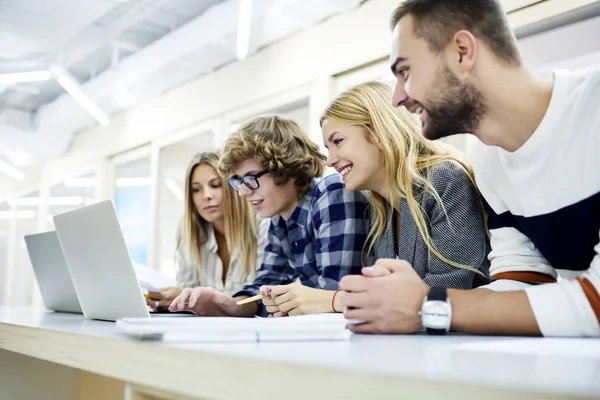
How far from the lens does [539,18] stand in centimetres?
270

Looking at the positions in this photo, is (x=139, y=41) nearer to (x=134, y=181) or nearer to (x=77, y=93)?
(x=77, y=93)

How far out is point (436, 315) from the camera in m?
0.84

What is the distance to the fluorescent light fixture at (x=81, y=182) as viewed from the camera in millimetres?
6749

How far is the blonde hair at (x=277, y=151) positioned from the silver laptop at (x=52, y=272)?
61cm

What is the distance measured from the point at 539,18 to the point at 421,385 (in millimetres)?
2689

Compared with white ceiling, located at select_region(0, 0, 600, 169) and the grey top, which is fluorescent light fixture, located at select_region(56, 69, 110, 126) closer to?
white ceiling, located at select_region(0, 0, 600, 169)

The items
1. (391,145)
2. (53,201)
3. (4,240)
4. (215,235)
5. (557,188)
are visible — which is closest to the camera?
(557,188)

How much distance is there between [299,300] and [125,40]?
4.06 metres

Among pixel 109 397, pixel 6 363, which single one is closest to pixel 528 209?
pixel 109 397

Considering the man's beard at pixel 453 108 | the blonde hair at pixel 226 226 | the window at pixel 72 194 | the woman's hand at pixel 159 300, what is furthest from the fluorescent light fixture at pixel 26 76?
the man's beard at pixel 453 108

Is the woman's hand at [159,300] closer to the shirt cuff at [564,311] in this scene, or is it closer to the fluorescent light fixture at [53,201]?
the shirt cuff at [564,311]

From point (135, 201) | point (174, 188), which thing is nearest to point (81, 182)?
point (135, 201)

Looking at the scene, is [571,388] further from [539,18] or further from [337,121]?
[539,18]

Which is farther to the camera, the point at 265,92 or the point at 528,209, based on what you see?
the point at 265,92
